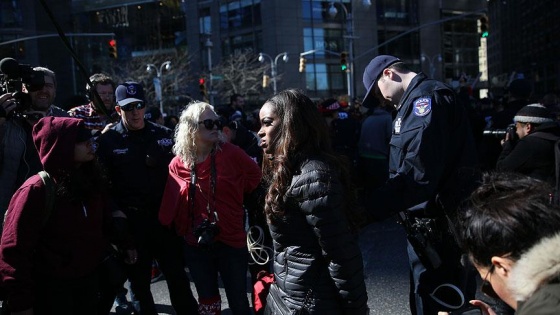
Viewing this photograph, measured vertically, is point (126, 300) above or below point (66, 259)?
below

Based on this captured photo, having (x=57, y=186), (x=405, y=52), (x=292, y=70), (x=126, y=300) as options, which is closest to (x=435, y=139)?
(x=57, y=186)

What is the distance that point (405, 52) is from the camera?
6094 cm

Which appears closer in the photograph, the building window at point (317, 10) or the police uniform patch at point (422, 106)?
the police uniform patch at point (422, 106)

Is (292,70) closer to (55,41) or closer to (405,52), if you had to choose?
(405,52)

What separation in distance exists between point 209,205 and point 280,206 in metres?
1.38

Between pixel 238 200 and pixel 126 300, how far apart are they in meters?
1.94

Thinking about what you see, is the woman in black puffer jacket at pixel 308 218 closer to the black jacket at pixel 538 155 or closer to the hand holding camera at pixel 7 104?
the hand holding camera at pixel 7 104

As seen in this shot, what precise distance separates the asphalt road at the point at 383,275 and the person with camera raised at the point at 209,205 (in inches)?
52.7

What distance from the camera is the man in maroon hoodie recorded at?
2.88 m

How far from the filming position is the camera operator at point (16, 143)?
152 inches

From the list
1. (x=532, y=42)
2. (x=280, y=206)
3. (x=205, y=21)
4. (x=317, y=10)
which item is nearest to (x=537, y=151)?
(x=280, y=206)

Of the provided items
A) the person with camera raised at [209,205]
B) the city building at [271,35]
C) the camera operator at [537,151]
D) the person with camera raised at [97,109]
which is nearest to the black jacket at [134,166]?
the person with camera raised at [209,205]

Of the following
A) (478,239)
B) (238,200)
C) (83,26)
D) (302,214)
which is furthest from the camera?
(83,26)

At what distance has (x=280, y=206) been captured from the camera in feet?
8.80
